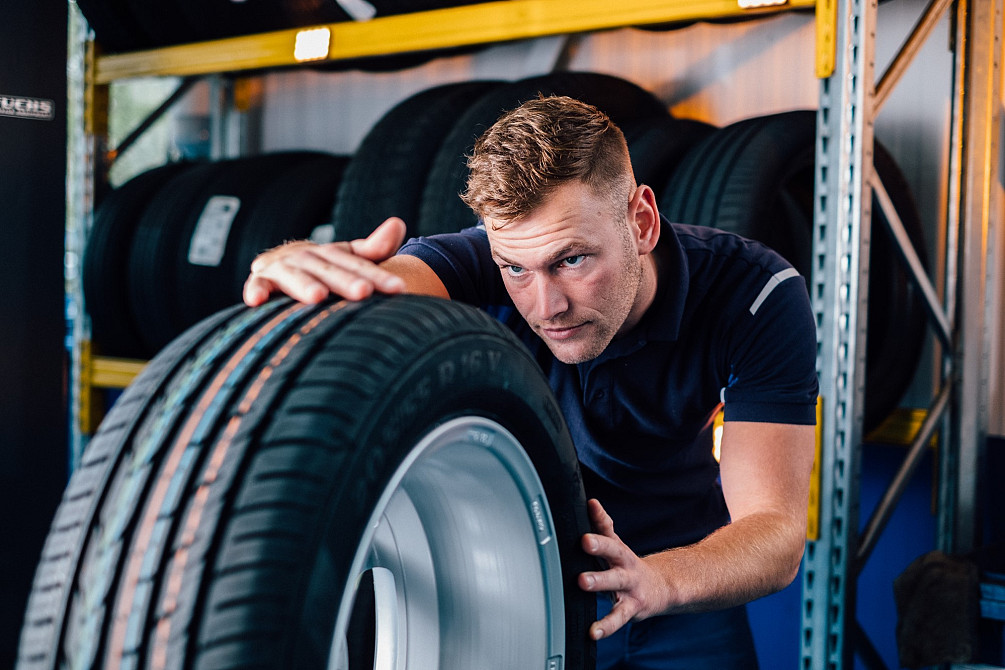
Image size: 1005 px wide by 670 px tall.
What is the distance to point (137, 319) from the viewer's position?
263 centimetres

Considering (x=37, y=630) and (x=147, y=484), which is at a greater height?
(x=147, y=484)

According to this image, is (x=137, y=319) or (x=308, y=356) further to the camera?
(x=137, y=319)

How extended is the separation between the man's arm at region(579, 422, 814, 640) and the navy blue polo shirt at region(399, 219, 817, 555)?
0.04 m

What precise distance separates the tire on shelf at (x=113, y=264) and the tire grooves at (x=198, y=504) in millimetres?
2150

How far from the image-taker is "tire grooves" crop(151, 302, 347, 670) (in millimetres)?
569

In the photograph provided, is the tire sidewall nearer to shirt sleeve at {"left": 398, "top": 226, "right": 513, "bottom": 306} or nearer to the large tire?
the large tire

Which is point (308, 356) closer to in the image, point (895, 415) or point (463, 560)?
point (463, 560)

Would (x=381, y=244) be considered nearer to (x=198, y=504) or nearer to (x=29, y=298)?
(x=198, y=504)

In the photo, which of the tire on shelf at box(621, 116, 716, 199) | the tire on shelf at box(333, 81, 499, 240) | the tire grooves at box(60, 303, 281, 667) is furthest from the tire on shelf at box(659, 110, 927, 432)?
the tire grooves at box(60, 303, 281, 667)

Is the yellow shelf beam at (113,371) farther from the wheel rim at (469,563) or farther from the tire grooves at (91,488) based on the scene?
the tire grooves at (91,488)

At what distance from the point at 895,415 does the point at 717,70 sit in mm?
970

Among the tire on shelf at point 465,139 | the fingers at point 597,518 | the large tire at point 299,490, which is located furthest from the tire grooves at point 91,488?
the tire on shelf at point 465,139

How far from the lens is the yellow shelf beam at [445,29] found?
175 centimetres

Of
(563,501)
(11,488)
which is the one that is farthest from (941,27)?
(11,488)
